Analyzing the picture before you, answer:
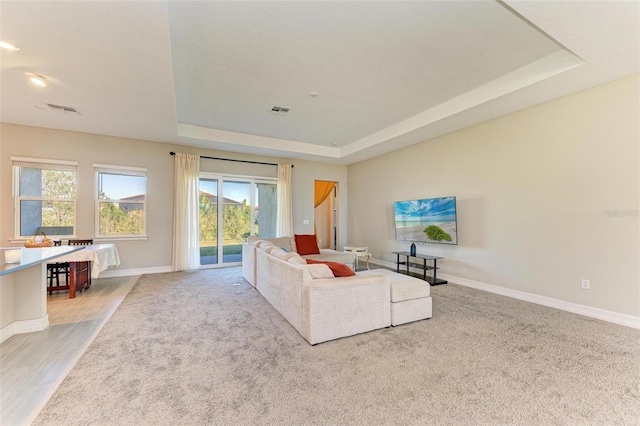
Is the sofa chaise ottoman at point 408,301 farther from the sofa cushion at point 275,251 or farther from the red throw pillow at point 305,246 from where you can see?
the red throw pillow at point 305,246

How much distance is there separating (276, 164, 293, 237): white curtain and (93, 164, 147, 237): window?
2957 millimetres

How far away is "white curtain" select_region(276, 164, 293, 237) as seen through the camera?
696cm

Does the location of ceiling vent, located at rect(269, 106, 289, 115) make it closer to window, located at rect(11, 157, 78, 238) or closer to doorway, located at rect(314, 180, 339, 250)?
doorway, located at rect(314, 180, 339, 250)

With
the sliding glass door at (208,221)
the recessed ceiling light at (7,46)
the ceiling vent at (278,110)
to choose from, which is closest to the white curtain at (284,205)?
the sliding glass door at (208,221)

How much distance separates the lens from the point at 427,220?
17.3 feet

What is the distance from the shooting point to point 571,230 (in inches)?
137

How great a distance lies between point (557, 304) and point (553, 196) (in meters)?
1.46

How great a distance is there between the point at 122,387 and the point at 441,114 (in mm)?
5108

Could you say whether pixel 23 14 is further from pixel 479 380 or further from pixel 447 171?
pixel 447 171

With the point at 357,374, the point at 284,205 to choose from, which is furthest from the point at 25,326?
the point at 284,205

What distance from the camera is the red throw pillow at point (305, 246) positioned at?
561cm

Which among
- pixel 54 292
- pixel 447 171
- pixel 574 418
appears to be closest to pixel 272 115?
pixel 447 171

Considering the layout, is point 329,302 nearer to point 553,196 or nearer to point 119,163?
point 553,196

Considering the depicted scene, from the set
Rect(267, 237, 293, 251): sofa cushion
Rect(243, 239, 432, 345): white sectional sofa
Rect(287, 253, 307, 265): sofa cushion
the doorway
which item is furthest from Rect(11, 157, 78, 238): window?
the doorway
